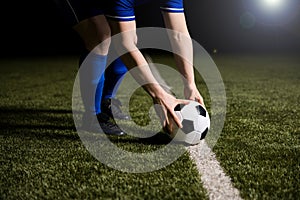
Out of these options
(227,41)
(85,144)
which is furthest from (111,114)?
(227,41)

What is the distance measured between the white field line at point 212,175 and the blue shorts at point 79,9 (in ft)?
3.92

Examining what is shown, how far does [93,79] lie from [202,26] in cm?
1495

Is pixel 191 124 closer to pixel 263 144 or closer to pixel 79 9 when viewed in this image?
pixel 263 144

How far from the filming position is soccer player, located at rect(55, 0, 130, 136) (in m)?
2.68

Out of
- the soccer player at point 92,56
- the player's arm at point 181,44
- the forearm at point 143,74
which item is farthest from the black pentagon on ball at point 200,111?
the soccer player at point 92,56

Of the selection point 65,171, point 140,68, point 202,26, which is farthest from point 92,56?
point 202,26

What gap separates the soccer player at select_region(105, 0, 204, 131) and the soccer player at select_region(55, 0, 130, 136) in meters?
0.56

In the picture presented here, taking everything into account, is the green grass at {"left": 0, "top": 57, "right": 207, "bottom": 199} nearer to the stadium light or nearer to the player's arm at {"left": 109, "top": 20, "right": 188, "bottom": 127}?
the player's arm at {"left": 109, "top": 20, "right": 188, "bottom": 127}

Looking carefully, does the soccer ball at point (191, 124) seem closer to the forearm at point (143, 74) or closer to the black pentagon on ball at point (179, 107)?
the black pentagon on ball at point (179, 107)

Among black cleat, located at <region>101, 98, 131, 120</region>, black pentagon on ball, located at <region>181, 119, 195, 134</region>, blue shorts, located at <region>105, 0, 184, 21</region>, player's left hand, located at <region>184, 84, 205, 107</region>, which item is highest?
blue shorts, located at <region>105, 0, 184, 21</region>

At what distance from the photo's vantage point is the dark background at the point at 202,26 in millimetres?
14859

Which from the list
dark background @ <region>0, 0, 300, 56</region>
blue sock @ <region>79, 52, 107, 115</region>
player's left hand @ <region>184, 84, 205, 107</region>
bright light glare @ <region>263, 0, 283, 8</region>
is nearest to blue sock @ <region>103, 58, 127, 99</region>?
blue sock @ <region>79, 52, 107, 115</region>

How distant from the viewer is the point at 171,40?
2391mm

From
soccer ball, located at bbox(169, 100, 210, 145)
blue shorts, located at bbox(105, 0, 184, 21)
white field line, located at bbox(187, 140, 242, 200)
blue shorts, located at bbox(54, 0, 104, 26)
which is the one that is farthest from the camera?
blue shorts, located at bbox(54, 0, 104, 26)
